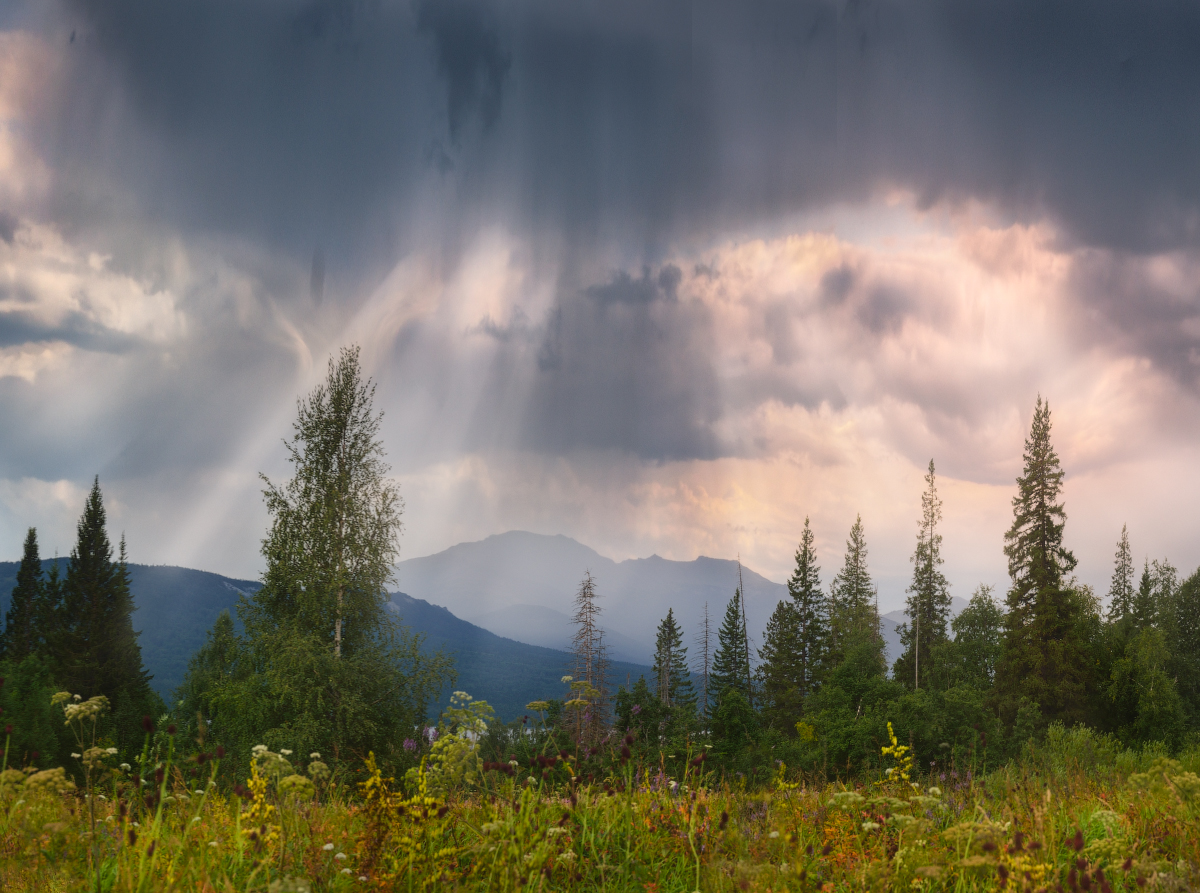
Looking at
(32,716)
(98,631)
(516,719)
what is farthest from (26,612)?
(516,719)

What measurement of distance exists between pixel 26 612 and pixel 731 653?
70.9 m

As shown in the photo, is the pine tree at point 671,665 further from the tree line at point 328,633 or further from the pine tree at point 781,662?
the tree line at point 328,633

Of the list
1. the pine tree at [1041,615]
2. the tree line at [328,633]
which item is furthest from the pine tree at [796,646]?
the tree line at [328,633]

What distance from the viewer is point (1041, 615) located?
40.7 metres

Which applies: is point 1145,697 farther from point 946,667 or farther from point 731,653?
point 731,653

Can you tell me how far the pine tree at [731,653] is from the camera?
61688 millimetres

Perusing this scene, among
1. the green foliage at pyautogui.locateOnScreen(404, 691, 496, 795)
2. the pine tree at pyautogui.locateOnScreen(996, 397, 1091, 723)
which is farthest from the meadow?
the pine tree at pyautogui.locateOnScreen(996, 397, 1091, 723)

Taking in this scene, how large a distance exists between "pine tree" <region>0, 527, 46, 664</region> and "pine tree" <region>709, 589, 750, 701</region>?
208ft

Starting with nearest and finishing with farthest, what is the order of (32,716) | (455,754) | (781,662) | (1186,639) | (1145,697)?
1. (455,754)
2. (32,716)
3. (1145,697)
4. (1186,639)
5. (781,662)

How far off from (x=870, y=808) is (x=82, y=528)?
76852 mm

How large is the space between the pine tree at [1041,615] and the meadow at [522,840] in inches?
1673

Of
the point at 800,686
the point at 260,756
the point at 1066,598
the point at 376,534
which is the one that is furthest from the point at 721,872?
the point at 800,686

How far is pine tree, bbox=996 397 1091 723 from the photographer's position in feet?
131

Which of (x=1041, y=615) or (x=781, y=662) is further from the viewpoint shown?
(x=781, y=662)
